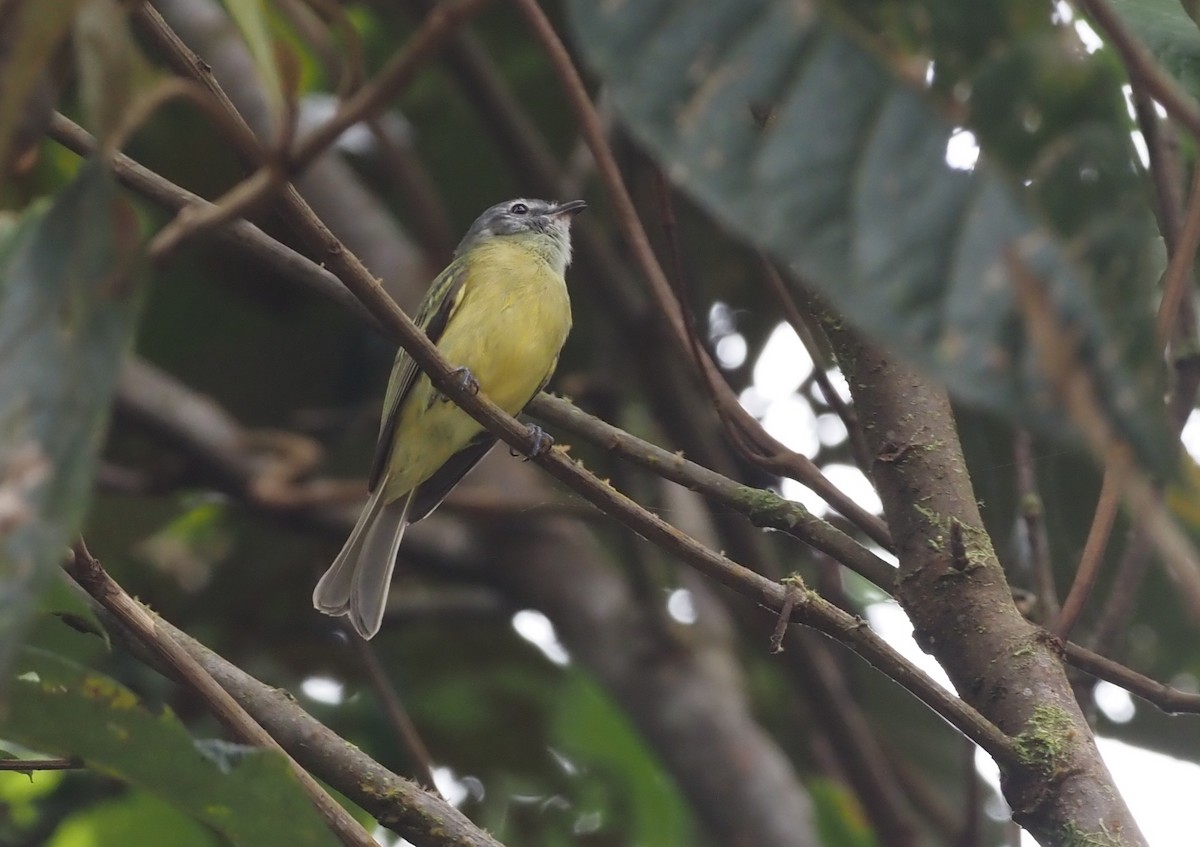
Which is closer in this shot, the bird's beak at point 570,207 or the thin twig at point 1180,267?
the thin twig at point 1180,267

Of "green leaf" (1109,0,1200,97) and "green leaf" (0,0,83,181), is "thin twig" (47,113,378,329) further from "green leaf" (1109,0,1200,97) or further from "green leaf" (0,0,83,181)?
"green leaf" (1109,0,1200,97)

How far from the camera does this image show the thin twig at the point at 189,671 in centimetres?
162

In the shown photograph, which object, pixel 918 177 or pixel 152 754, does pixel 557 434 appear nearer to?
pixel 152 754

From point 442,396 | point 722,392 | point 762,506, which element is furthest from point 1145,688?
point 442,396

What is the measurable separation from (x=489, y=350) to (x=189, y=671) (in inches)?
106

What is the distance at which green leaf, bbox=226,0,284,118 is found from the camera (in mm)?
1073

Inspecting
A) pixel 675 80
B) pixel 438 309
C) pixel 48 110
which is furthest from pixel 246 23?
pixel 438 309

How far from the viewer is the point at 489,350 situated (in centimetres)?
428

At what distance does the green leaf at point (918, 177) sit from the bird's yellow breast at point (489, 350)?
3.13 m

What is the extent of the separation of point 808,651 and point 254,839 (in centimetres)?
290

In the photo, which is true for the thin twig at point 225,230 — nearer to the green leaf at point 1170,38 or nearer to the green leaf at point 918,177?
the green leaf at point 918,177

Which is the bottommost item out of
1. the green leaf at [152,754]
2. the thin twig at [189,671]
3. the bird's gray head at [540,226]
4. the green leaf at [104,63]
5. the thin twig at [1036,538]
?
the green leaf at [152,754]

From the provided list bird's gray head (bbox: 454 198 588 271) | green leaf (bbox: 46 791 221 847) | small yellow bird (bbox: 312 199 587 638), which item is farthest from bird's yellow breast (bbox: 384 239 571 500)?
green leaf (bbox: 46 791 221 847)

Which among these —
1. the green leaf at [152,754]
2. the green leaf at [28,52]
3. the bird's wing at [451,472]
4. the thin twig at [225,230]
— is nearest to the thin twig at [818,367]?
the thin twig at [225,230]
